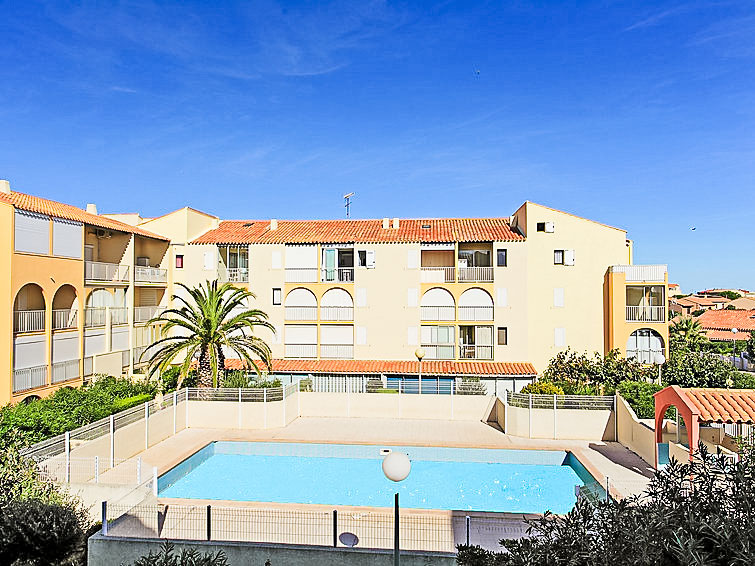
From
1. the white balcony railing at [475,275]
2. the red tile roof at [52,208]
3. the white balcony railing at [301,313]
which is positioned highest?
the red tile roof at [52,208]

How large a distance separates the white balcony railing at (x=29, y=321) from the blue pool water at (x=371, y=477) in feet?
27.8

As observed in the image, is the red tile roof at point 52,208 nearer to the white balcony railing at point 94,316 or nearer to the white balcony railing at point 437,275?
the white balcony railing at point 94,316

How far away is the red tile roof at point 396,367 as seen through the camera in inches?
1076

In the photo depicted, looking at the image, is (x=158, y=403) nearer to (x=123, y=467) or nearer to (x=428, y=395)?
(x=123, y=467)

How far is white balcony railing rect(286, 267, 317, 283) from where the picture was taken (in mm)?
30531

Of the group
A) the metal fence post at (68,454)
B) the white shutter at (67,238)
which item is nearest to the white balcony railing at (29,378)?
the white shutter at (67,238)

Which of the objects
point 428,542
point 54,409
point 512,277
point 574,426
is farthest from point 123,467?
point 512,277

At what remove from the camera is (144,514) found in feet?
35.1

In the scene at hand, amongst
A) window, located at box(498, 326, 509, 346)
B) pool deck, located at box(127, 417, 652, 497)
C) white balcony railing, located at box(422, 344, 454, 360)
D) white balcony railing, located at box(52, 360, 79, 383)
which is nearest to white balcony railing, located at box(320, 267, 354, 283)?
white balcony railing, located at box(422, 344, 454, 360)

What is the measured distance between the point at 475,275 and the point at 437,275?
2.04 meters

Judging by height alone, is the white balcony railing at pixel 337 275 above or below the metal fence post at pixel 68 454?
above

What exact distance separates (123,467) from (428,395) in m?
12.1

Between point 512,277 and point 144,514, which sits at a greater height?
point 512,277

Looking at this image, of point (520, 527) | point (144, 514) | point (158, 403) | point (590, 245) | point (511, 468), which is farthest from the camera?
point (590, 245)
